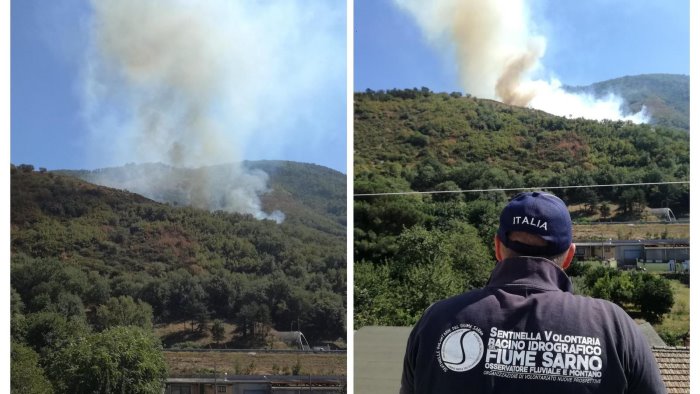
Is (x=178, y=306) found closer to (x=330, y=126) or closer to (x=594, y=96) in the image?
(x=330, y=126)

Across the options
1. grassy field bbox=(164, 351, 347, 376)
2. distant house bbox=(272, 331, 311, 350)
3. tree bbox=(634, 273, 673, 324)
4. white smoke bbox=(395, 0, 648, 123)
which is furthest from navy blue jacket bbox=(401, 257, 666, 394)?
distant house bbox=(272, 331, 311, 350)

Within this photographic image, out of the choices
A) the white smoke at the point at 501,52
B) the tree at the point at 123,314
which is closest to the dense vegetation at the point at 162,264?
the tree at the point at 123,314

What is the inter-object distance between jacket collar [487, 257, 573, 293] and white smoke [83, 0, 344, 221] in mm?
4341

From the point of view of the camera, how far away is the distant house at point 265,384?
17.0ft

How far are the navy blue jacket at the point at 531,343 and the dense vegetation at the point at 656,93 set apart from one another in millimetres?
3454

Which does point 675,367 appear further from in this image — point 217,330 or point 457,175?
point 217,330

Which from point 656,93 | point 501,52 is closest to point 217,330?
point 501,52

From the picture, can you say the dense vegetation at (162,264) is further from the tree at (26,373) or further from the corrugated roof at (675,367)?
the corrugated roof at (675,367)

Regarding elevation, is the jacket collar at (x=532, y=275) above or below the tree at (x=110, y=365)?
above

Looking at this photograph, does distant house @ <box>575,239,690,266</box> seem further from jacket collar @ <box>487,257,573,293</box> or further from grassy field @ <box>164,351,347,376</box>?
jacket collar @ <box>487,257,573,293</box>

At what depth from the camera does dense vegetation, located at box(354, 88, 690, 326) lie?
177 inches

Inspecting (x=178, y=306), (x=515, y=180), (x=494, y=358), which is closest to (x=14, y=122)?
(x=178, y=306)

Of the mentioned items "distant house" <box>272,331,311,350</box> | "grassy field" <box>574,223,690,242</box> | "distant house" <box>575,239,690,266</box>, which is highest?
"grassy field" <box>574,223,690,242</box>

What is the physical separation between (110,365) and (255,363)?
3.21ft
